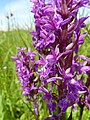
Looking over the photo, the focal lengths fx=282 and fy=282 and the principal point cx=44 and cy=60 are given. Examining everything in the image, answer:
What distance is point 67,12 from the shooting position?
1.04m

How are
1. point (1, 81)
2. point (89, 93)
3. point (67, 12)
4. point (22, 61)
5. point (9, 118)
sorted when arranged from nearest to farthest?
point (67, 12)
point (89, 93)
point (22, 61)
point (9, 118)
point (1, 81)

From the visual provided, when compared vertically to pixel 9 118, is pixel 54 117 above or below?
above

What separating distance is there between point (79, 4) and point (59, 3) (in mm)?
76

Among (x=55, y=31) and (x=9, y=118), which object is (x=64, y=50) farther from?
(x=9, y=118)

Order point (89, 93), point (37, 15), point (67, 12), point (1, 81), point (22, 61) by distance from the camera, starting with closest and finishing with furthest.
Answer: point (67, 12) < point (89, 93) < point (37, 15) < point (22, 61) < point (1, 81)

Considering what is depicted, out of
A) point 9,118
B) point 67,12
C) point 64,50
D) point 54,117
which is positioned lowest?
point 9,118

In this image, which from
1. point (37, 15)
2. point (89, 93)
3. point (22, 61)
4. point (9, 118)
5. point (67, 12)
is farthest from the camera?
point (9, 118)

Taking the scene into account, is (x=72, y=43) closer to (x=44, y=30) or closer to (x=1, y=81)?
(x=44, y=30)

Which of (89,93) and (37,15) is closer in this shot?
(89,93)

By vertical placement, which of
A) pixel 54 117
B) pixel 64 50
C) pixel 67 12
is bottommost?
pixel 54 117

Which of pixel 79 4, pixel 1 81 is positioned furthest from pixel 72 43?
pixel 1 81

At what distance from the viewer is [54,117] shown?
1188 millimetres

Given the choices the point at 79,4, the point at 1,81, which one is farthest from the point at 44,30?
the point at 1,81

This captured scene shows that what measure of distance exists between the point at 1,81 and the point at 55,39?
1607 millimetres
